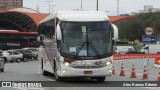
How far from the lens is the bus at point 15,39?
6669 centimetres

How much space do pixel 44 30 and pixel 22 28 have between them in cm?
10471

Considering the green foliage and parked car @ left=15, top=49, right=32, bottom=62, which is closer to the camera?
parked car @ left=15, top=49, right=32, bottom=62

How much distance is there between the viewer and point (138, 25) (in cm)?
14838

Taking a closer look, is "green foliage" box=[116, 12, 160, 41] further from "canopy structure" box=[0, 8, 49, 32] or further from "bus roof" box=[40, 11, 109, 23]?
"bus roof" box=[40, 11, 109, 23]

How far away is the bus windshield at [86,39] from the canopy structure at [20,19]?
9378 centimetres

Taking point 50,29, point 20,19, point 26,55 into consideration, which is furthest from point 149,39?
point 20,19

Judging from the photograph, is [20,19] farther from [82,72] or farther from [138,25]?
[82,72]

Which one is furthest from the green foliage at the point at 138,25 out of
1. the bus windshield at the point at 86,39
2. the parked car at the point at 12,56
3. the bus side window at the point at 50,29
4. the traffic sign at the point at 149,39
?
the bus windshield at the point at 86,39

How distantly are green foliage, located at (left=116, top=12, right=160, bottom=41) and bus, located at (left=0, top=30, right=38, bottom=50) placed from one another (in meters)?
74.1

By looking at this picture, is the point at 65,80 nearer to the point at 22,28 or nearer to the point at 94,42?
the point at 94,42

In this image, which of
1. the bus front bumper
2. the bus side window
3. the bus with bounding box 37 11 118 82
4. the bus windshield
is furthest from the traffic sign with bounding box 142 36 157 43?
the bus front bumper

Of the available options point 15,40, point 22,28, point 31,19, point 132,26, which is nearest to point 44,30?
point 15,40

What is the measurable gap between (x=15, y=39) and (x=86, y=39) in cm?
4861

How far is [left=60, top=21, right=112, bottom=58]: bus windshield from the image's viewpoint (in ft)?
69.9
